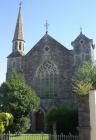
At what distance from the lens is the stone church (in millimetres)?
44719

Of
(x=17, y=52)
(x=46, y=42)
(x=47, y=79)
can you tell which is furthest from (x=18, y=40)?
(x=47, y=79)

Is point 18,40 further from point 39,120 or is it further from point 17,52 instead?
point 39,120

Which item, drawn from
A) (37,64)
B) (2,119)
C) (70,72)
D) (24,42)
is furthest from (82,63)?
(2,119)

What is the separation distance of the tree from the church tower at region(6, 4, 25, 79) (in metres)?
11.2

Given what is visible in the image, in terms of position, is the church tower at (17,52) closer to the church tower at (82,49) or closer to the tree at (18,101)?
the church tower at (82,49)

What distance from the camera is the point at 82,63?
44594 mm

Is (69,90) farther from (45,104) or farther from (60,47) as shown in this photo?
(60,47)

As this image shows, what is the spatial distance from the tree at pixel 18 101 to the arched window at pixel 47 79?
360 inches

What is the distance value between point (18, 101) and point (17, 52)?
15.3 meters

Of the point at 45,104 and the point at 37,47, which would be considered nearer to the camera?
the point at 45,104

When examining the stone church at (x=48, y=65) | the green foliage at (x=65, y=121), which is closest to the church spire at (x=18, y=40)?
the stone church at (x=48, y=65)

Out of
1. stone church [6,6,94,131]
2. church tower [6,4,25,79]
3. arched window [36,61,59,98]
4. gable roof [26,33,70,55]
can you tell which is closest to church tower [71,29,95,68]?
stone church [6,6,94,131]

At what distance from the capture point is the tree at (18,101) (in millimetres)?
34156

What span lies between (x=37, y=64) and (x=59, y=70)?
3.77 m
